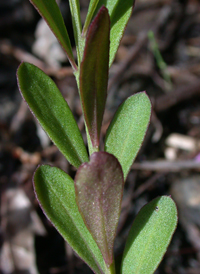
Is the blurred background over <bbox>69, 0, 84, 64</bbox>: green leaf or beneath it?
beneath

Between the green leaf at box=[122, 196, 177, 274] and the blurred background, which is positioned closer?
the green leaf at box=[122, 196, 177, 274]

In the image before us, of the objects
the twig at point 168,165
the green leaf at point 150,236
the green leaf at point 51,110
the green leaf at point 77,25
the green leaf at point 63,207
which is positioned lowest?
the twig at point 168,165

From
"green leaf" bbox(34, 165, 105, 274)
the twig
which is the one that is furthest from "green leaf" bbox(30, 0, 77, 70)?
the twig

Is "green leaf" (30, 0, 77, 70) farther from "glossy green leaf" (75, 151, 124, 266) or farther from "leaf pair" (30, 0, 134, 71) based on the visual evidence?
"glossy green leaf" (75, 151, 124, 266)

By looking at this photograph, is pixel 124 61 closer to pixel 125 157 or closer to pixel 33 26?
pixel 33 26

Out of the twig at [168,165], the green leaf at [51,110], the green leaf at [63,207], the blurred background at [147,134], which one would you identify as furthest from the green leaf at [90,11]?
the twig at [168,165]

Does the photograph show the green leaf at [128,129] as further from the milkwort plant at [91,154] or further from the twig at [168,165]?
the twig at [168,165]

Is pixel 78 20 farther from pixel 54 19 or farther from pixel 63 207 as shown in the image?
pixel 63 207

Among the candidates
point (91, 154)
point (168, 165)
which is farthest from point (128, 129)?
point (168, 165)
